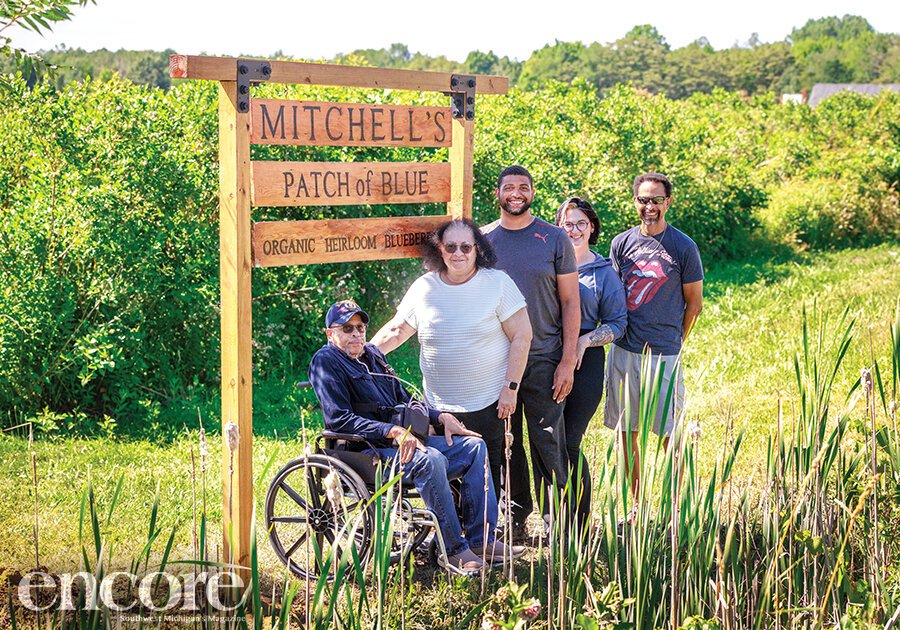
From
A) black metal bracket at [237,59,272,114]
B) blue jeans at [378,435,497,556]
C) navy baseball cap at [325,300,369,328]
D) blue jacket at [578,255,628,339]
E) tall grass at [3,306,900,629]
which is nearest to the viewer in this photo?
tall grass at [3,306,900,629]

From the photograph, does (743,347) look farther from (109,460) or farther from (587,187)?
(109,460)

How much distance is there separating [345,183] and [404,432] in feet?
3.52

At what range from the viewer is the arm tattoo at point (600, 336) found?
4.57 m

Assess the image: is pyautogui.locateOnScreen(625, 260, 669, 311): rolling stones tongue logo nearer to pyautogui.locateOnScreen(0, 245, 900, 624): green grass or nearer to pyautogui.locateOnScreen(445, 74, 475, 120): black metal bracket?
pyautogui.locateOnScreen(0, 245, 900, 624): green grass

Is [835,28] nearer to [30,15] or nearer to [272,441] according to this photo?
[272,441]

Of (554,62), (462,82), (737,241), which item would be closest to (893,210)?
(737,241)

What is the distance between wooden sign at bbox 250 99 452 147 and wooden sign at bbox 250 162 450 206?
99mm

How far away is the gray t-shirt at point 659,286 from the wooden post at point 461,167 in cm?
82

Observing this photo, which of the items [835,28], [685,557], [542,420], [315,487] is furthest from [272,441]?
[835,28]

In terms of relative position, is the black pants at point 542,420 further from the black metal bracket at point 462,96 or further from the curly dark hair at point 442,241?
the black metal bracket at point 462,96

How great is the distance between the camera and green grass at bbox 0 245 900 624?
481cm

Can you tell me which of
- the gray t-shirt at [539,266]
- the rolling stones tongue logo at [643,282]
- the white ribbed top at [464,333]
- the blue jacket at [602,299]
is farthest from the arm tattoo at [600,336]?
the white ribbed top at [464,333]

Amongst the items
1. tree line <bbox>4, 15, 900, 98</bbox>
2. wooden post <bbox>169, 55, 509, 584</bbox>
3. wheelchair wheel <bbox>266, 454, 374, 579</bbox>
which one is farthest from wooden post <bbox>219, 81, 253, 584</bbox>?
tree line <bbox>4, 15, 900, 98</bbox>

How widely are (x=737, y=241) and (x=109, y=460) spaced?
1258 cm
